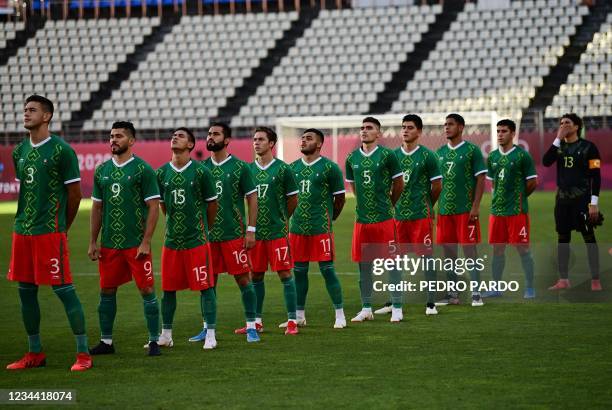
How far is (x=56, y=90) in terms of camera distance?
43812mm

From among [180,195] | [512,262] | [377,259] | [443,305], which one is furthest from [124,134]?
[512,262]

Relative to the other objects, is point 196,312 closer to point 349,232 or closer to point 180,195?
point 180,195

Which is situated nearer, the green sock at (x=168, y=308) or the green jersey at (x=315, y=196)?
the green sock at (x=168, y=308)

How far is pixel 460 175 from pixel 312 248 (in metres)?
2.50

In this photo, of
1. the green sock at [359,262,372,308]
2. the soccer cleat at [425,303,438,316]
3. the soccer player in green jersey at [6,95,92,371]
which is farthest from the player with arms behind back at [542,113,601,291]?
the soccer player in green jersey at [6,95,92,371]

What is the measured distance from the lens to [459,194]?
41.4 ft

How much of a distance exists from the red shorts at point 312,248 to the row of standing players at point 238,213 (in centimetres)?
1

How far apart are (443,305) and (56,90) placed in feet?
111

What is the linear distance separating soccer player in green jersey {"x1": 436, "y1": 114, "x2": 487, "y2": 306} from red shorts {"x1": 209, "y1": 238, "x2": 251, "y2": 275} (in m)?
3.31

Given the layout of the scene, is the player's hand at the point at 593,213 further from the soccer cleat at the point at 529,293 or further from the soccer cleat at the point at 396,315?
the soccer cleat at the point at 396,315

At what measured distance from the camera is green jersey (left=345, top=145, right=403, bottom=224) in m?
11.4

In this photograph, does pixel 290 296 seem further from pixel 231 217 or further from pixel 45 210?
pixel 45 210

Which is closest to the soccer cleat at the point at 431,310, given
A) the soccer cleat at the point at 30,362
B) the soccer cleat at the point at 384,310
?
the soccer cleat at the point at 384,310

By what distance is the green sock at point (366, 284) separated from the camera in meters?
11.4
